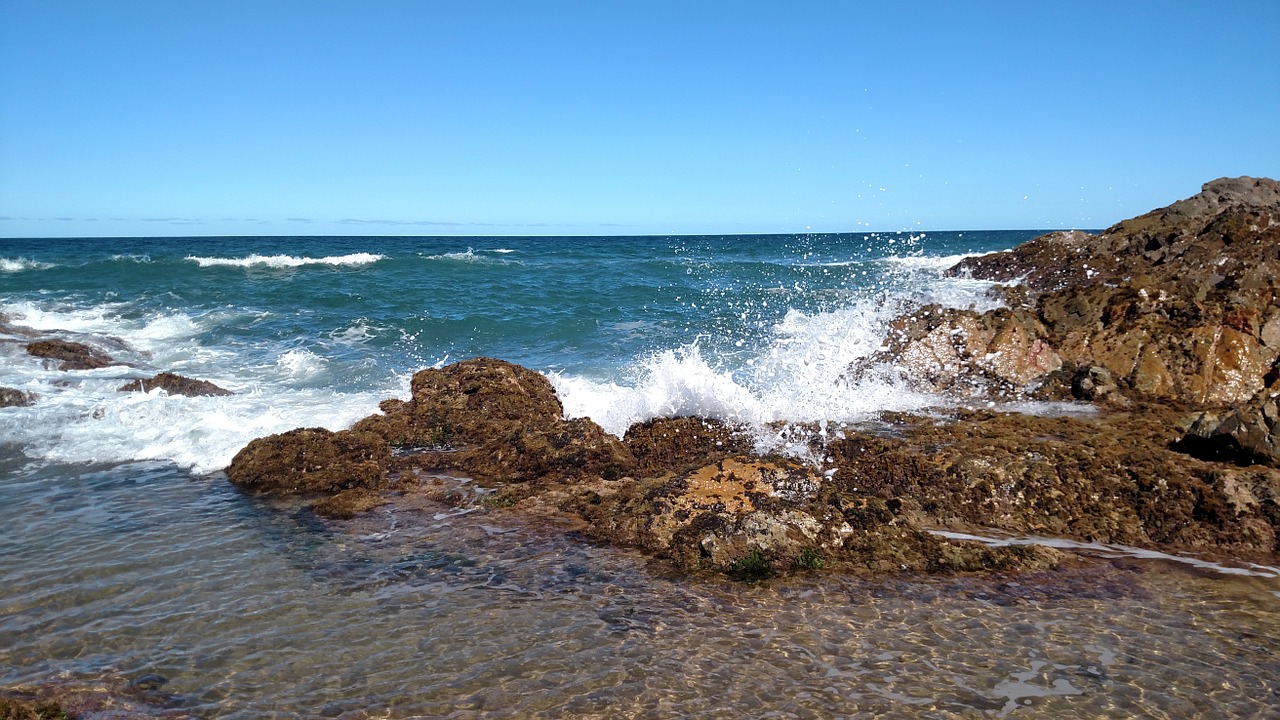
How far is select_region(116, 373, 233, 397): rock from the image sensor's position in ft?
37.7

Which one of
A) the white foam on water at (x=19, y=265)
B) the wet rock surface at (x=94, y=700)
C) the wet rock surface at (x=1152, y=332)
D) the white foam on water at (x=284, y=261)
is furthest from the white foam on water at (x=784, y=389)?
the white foam on water at (x=19, y=265)

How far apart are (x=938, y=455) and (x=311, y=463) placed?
596 cm

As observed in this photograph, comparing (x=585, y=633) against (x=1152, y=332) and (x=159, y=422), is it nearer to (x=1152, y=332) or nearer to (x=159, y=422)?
(x=159, y=422)

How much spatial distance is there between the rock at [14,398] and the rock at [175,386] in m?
1.09

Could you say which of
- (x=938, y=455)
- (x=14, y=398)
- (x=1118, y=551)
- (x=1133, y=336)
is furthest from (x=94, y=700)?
(x=1133, y=336)

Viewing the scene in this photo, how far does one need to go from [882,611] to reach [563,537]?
2499 millimetres

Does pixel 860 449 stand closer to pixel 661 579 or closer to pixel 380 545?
pixel 661 579

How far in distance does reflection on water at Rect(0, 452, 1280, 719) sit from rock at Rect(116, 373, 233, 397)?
221 inches

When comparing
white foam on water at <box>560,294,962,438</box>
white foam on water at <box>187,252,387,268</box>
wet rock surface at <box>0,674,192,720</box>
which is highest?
white foam on water at <box>187,252,387,268</box>

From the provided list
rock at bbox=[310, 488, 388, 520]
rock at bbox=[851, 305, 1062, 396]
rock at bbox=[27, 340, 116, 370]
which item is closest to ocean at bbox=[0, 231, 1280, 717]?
rock at bbox=[310, 488, 388, 520]

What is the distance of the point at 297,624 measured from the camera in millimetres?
4832

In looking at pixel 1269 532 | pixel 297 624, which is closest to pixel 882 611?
pixel 1269 532

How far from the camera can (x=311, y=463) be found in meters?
7.70

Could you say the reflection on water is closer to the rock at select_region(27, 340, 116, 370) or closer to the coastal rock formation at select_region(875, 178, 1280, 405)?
the coastal rock formation at select_region(875, 178, 1280, 405)
